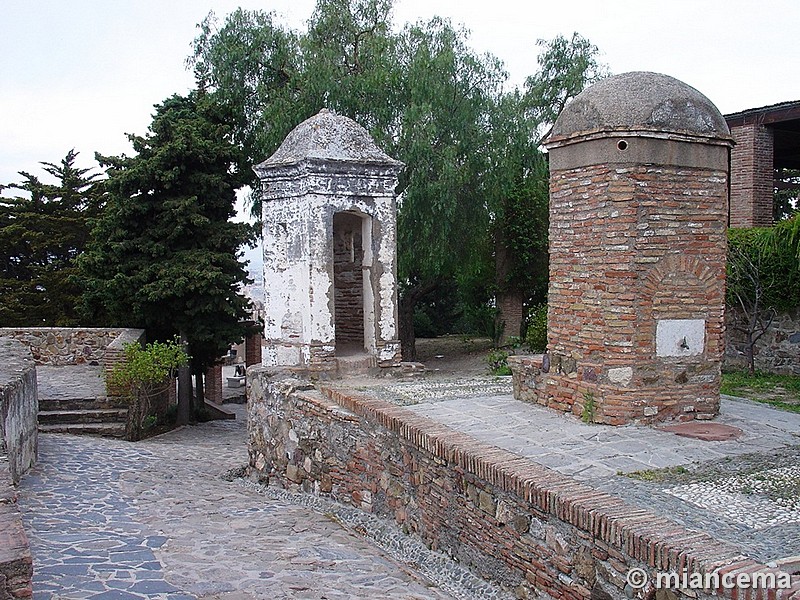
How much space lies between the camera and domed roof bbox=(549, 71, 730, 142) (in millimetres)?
6859

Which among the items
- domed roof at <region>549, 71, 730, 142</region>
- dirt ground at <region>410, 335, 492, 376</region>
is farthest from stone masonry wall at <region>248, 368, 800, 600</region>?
dirt ground at <region>410, 335, 492, 376</region>

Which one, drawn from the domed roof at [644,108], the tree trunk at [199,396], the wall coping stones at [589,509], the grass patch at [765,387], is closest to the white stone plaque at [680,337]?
the domed roof at [644,108]

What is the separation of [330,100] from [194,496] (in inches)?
376

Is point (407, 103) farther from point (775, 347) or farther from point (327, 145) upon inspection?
point (775, 347)

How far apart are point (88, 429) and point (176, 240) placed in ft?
15.6

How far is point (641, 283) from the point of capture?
22.9 feet

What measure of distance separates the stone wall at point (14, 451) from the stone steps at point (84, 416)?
113cm

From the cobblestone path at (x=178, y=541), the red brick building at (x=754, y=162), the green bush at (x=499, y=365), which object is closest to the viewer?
the cobblestone path at (x=178, y=541)

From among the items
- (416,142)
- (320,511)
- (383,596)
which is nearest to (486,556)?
(383,596)

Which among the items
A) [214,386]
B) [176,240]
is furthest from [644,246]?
[214,386]

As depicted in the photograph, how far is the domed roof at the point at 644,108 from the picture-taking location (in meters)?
6.86

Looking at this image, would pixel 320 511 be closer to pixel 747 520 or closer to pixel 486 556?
pixel 486 556

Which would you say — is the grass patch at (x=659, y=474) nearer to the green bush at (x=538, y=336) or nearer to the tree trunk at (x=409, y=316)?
the green bush at (x=538, y=336)

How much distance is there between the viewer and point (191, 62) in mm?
17672
